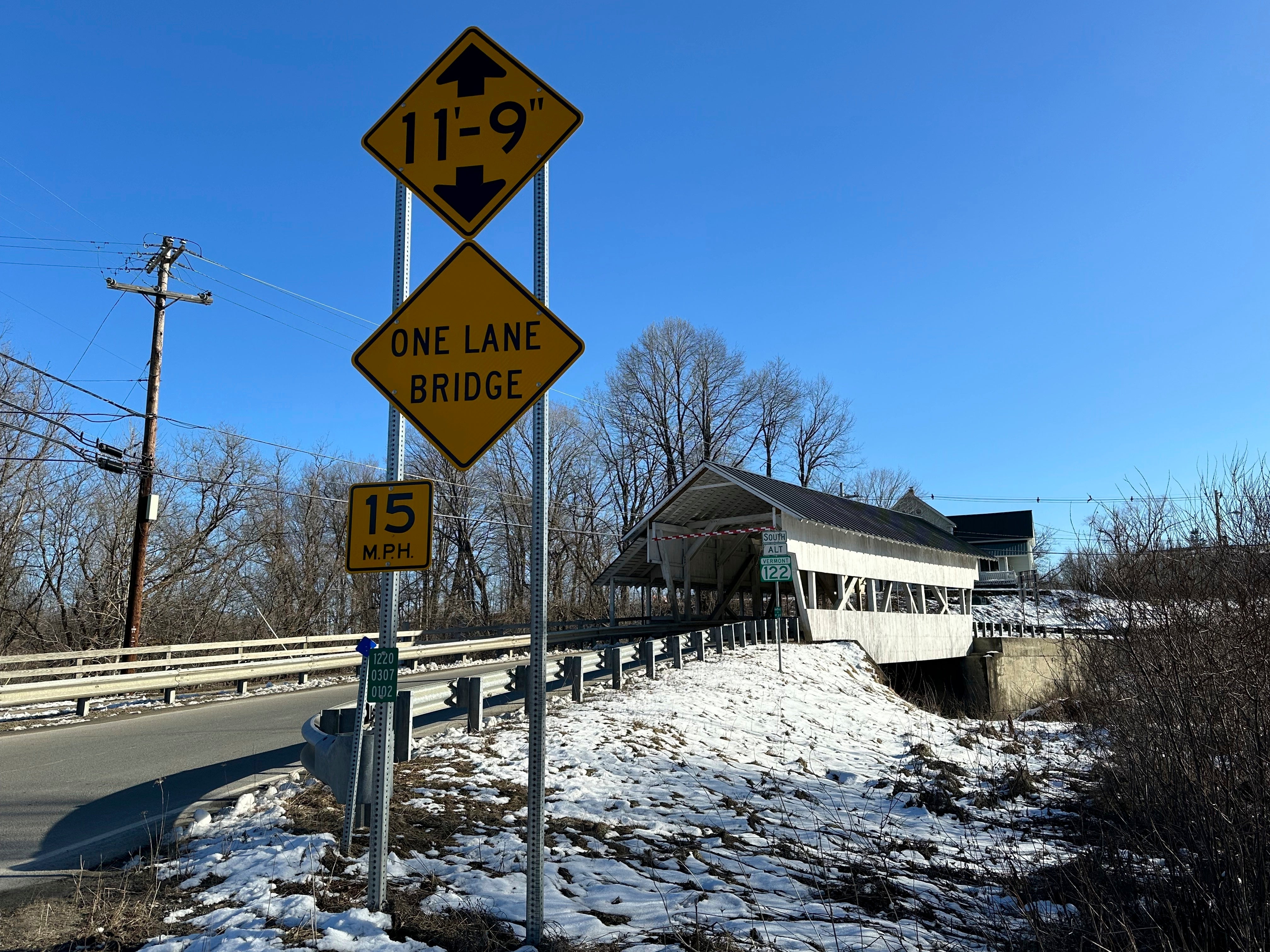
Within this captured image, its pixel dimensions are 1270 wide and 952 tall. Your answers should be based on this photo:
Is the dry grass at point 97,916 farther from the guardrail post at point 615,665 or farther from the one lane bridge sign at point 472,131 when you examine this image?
the guardrail post at point 615,665

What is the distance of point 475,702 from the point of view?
29.0 feet

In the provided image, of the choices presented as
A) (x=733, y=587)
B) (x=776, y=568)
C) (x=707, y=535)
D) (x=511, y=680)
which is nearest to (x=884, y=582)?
(x=733, y=587)

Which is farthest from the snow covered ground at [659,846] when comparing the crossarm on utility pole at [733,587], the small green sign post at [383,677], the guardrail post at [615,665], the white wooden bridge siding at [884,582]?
the crossarm on utility pole at [733,587]

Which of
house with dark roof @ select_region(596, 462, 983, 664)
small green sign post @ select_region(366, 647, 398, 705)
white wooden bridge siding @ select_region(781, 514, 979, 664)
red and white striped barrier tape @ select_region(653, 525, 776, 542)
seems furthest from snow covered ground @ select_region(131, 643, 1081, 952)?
red and white striped barrier tape @ select_region(653, 525, 776, 542)

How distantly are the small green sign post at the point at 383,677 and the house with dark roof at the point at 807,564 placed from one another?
16630 mm

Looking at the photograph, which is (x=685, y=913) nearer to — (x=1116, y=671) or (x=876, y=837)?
(x=876, y=837)

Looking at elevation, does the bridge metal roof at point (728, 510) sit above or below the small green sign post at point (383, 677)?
above

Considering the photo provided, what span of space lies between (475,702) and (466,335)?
19.2ft

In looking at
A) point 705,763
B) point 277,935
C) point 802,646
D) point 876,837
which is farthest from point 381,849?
point 802,646

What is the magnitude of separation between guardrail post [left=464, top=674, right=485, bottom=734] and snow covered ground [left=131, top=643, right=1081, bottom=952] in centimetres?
20

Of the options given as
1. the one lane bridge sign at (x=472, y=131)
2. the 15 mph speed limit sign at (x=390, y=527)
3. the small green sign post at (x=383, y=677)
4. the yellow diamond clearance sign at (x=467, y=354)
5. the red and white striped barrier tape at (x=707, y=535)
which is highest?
the one lane bridge sign at (x=472, y=131)

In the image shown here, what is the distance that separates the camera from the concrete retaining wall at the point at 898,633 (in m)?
24.0

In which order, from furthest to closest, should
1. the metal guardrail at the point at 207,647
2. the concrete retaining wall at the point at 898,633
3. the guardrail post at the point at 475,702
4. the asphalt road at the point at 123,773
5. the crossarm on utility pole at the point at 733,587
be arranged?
the crossarm on utility pole at the point at 733,587, the concrete retaining wall at the point at 898,633, the metal guardrail at the point at 207,647, the guardrail post at the point at 475,702, the asphalt road at the point at 123,773

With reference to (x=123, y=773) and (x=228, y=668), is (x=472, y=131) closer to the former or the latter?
(x=123, y=773)
